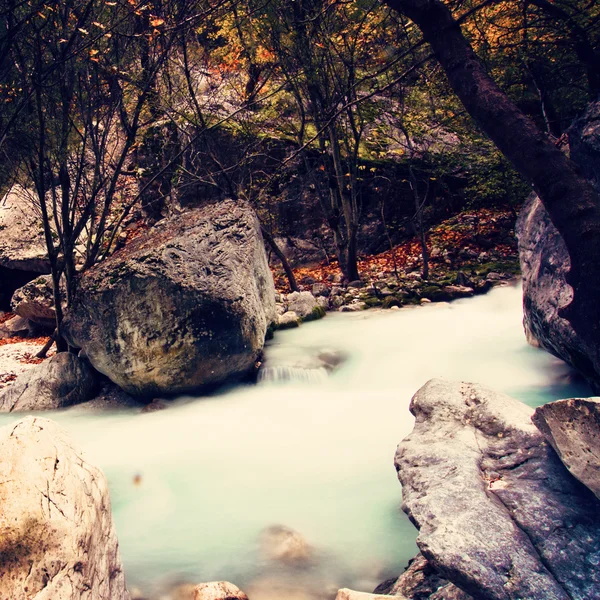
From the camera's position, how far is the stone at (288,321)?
29.8 feet

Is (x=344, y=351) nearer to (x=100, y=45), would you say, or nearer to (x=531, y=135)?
(x=531, y=135)

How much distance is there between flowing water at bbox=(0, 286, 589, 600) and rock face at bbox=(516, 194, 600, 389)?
2.12 ft

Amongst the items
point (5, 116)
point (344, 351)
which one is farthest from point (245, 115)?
point (344, 351)

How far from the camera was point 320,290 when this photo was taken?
11617 millimetres

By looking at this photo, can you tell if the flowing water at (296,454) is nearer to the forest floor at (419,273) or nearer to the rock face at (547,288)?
the rock face at (547,288)

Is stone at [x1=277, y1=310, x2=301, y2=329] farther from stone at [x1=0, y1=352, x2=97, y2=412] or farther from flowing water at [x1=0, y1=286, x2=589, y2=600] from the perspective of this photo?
stone at [x1=0, y1=352, x2=97, y2=412]

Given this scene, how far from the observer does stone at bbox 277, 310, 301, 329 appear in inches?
358

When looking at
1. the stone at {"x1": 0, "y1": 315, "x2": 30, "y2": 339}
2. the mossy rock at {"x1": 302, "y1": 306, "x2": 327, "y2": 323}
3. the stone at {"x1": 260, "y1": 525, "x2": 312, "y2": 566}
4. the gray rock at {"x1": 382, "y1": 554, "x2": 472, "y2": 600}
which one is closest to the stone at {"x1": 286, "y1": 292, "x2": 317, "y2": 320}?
the mossy rock at {"x1": 302, "y1": 306, "x2": 327, "y2": 323}

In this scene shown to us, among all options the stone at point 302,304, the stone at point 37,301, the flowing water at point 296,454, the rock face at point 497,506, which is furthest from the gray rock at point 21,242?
the rock face at point 497,506

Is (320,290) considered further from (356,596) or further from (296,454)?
(356,596)

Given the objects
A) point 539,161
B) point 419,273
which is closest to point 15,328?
point 419,273

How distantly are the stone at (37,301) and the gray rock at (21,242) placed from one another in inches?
83.8

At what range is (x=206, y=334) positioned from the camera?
646cm

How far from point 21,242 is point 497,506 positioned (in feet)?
43.9
